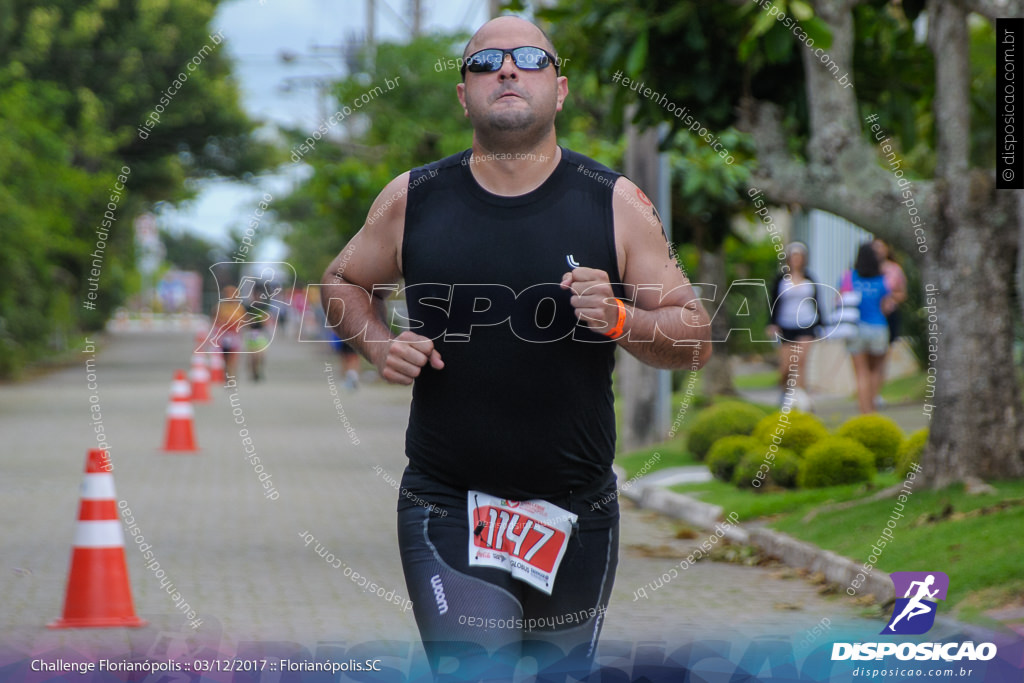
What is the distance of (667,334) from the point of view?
3.43m

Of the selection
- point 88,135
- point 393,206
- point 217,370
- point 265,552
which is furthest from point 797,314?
point 88,135

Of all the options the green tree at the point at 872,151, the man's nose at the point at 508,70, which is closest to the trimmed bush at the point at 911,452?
the green tree at the point at 872,151

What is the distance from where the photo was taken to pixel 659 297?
3508 millimetres

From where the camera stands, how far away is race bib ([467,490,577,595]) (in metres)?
3.50

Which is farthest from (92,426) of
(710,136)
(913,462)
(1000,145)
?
Result: (1000,145)

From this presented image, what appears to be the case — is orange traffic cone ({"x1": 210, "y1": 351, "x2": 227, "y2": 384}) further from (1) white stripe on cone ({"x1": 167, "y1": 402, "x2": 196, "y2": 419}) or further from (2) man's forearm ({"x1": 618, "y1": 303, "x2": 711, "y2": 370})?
(2) man's forearm ({"x1": 618, "y1": 303, "x2": 711, "y2": 370})

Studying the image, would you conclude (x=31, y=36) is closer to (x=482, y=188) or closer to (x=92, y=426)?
(x=92, y=426)

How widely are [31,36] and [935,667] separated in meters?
Answer: 31.0

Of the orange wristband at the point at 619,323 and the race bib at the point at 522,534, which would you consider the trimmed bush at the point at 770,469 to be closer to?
the race bib at the point at 522,534

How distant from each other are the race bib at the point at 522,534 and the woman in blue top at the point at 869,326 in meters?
10.3

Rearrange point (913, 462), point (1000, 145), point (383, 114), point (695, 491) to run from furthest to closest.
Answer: point (383, 114) → point (695, 491) → point (913, 462) → point (1000, 145)

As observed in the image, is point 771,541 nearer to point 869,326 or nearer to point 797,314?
point 797,314

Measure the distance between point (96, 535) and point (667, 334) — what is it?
402 centimetres

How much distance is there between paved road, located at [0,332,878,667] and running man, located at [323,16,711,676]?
1.94m
